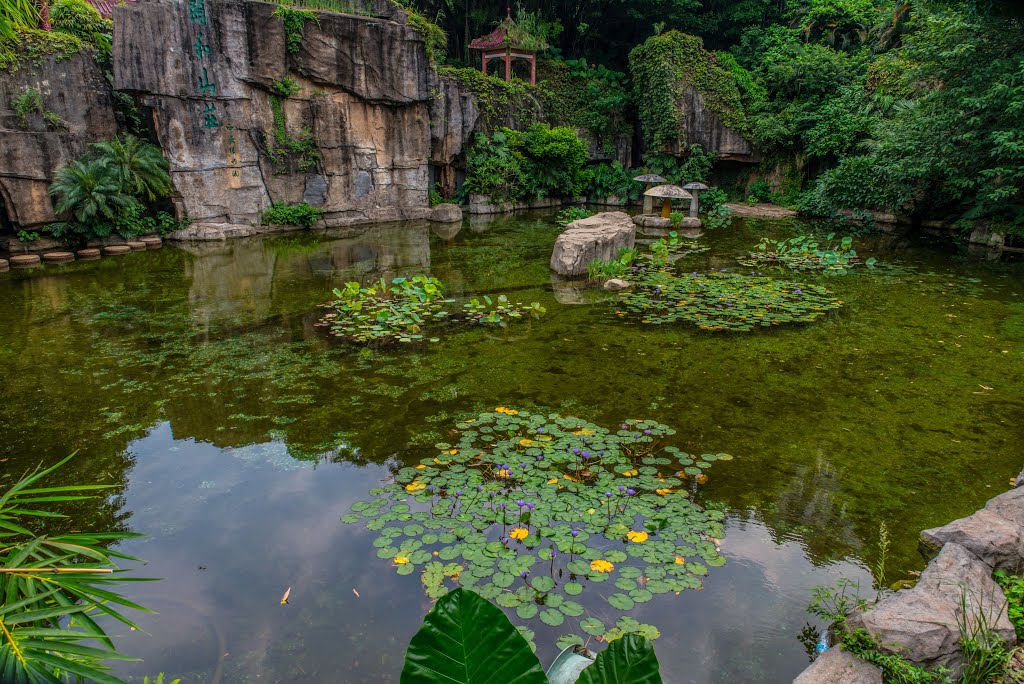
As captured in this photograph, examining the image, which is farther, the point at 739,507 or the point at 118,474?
the point at 118,474

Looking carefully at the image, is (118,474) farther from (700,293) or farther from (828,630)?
(700,293)

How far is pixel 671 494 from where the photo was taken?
3719 mm

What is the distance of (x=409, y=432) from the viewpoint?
4.52 metres

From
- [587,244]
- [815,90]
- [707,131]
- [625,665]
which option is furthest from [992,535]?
[815,90]

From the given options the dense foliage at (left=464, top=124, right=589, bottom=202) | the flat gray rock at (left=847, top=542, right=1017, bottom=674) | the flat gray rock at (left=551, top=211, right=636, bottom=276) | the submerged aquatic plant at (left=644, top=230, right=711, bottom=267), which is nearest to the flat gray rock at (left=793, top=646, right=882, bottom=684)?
the flat gray rock at (left=847, top=542, right=1017, bottom=674)

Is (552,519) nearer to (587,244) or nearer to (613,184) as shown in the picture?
(587,244)

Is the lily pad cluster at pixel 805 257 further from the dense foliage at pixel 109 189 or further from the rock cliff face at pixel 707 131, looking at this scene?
the dense foliage at pixel 109 189

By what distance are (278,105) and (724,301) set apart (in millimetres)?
10677

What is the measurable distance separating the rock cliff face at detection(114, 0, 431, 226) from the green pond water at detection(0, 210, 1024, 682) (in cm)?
489

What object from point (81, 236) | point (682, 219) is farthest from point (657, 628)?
point (682, 219)

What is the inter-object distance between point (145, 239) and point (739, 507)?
37.4 ft

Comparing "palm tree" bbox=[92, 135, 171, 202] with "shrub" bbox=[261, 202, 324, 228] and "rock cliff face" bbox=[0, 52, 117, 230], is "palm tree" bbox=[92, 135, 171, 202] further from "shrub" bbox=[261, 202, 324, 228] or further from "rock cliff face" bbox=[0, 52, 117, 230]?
"shrub" bbox=[261, 202, 324, 228]

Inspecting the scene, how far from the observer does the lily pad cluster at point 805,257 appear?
32.3 feet

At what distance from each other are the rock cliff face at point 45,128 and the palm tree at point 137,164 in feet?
1.63
